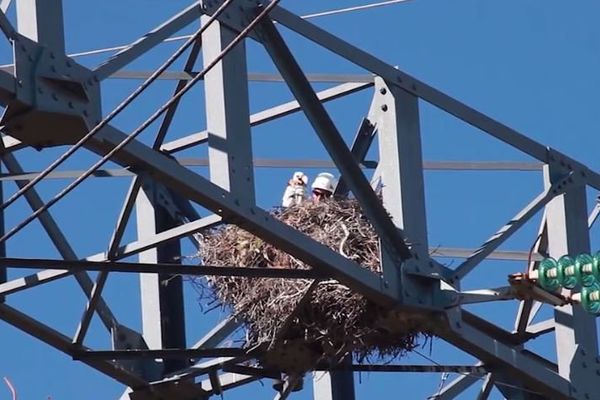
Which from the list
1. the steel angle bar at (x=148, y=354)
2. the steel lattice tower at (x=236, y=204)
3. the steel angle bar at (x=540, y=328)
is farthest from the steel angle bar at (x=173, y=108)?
the steel angle bar at (x=540, y=328)

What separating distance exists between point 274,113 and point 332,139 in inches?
62.9

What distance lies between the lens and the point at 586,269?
452 inches

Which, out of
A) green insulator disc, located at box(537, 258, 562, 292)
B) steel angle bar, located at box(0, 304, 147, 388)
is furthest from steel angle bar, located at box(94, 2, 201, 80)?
green insulator disc, located at box(537, 258, 562, 292)

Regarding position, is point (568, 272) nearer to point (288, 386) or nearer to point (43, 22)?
point (288, 386)

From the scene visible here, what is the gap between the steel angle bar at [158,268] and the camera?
11.0m

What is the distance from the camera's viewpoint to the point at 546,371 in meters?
13.1

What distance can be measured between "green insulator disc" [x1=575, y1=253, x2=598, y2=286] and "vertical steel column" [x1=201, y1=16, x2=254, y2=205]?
1.55 meters

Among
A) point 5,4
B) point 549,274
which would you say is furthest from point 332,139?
point 5,4

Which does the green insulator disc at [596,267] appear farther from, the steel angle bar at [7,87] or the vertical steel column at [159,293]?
the steel angle bar at [7,87]

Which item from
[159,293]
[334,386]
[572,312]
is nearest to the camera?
[159,293]

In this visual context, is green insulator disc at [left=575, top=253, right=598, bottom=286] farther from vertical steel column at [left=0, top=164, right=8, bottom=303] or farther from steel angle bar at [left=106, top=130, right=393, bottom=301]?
vertical steel column at [left=0, top=164, right=8, bottom=303]

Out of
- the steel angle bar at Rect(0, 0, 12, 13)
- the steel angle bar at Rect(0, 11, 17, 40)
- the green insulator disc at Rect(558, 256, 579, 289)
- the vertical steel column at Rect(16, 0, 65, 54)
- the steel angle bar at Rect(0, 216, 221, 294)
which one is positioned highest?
the steel angle bar at Rect(0, 0, 12, 13)

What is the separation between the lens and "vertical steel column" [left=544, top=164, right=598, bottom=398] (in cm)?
1338

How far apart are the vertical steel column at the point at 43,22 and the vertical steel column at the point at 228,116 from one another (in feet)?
3.14
